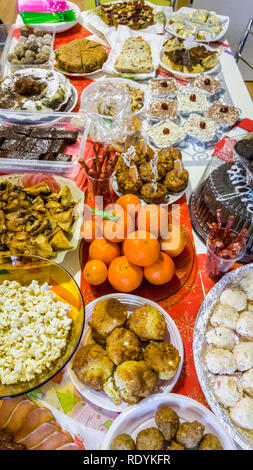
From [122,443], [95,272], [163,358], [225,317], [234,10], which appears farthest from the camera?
[234,10]

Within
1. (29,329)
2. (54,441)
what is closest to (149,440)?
(54,441)

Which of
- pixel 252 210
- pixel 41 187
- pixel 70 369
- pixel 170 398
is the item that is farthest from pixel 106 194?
pixel 170 398

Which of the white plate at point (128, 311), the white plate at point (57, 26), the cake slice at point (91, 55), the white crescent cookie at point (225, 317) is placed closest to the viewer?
the white plate at point (128, 311)

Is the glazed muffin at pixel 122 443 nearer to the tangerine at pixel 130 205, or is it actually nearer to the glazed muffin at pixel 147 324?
the glazed muffin at pixel 147 324

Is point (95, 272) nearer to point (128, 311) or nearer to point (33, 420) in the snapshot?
point (128, 311)

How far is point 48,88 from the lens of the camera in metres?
1.99

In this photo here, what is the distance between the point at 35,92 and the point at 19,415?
1786 mm

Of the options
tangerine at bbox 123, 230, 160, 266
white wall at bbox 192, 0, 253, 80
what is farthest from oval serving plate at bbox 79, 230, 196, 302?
white wall at bbox 192, 0, 253, 80

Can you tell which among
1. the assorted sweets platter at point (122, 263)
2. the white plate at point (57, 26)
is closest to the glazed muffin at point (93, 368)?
the assorted sweets platter at point (122, 263)

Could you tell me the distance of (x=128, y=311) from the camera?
1.20 m

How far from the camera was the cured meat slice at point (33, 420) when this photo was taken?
916 millimetres

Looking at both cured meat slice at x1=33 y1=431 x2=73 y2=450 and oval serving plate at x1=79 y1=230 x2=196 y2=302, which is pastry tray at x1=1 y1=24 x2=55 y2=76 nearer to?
oval serving plate at x1=79 y1=230 x2=196 y2=302

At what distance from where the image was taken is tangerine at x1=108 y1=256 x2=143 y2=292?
118cm

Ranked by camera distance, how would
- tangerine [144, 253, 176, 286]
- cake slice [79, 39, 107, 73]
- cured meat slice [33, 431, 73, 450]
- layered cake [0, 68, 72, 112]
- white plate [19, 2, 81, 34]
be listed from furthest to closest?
white plate [19, 2, 81, 34]
cake slice [79, 39, 107, 73]
layered cake [0, 68, 72, 112]
tangerine [144, 253, 176, 286]
cured meat slice [33, 431, 73, 450]
